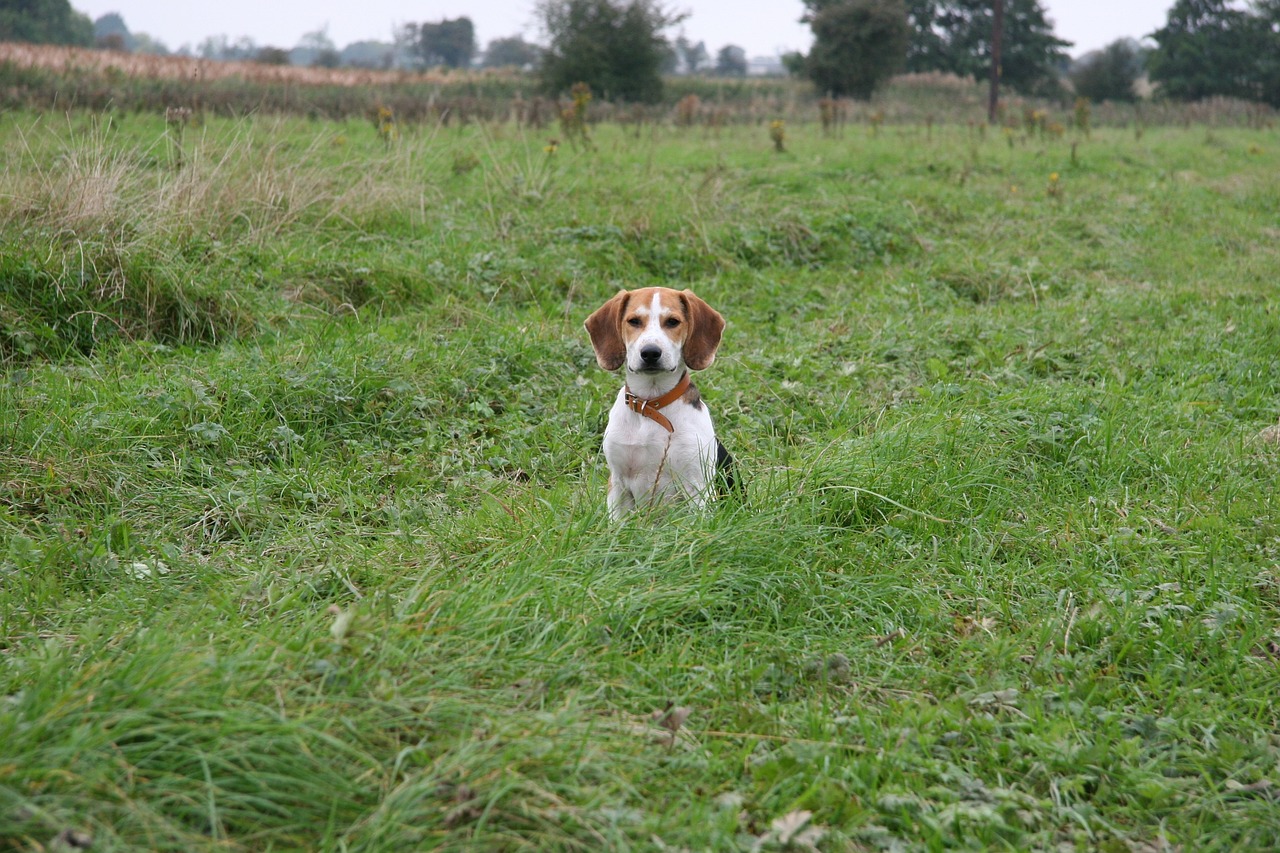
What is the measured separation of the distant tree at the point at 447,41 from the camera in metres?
68.9

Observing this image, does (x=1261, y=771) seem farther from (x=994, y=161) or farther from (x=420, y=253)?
(x=994, y=161)

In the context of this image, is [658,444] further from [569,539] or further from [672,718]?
[672,718]

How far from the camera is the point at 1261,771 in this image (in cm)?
250

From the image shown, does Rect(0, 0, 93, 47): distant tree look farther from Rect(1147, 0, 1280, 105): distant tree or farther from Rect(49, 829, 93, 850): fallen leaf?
Rect(1147, 0, 1280, 105): distant tree

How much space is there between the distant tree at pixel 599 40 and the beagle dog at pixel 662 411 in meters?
20.2

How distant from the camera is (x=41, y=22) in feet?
110

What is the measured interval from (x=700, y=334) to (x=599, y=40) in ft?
69.2

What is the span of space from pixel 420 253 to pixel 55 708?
5.49 meters

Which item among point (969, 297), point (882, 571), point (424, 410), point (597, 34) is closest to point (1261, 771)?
point (882, 571)

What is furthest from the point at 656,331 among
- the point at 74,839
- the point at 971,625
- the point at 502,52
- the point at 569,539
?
the point at 502,52

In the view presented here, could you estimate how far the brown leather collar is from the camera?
13.1ft

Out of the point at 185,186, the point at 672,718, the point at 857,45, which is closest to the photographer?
the point at 672,718

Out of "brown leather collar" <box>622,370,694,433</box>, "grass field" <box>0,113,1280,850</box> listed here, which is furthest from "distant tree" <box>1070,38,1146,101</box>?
"brown leather collar" <box>622,370,694,433</box>

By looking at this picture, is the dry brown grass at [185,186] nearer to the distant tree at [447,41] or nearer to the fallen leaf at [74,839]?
the fallen leaf at [74,839]
